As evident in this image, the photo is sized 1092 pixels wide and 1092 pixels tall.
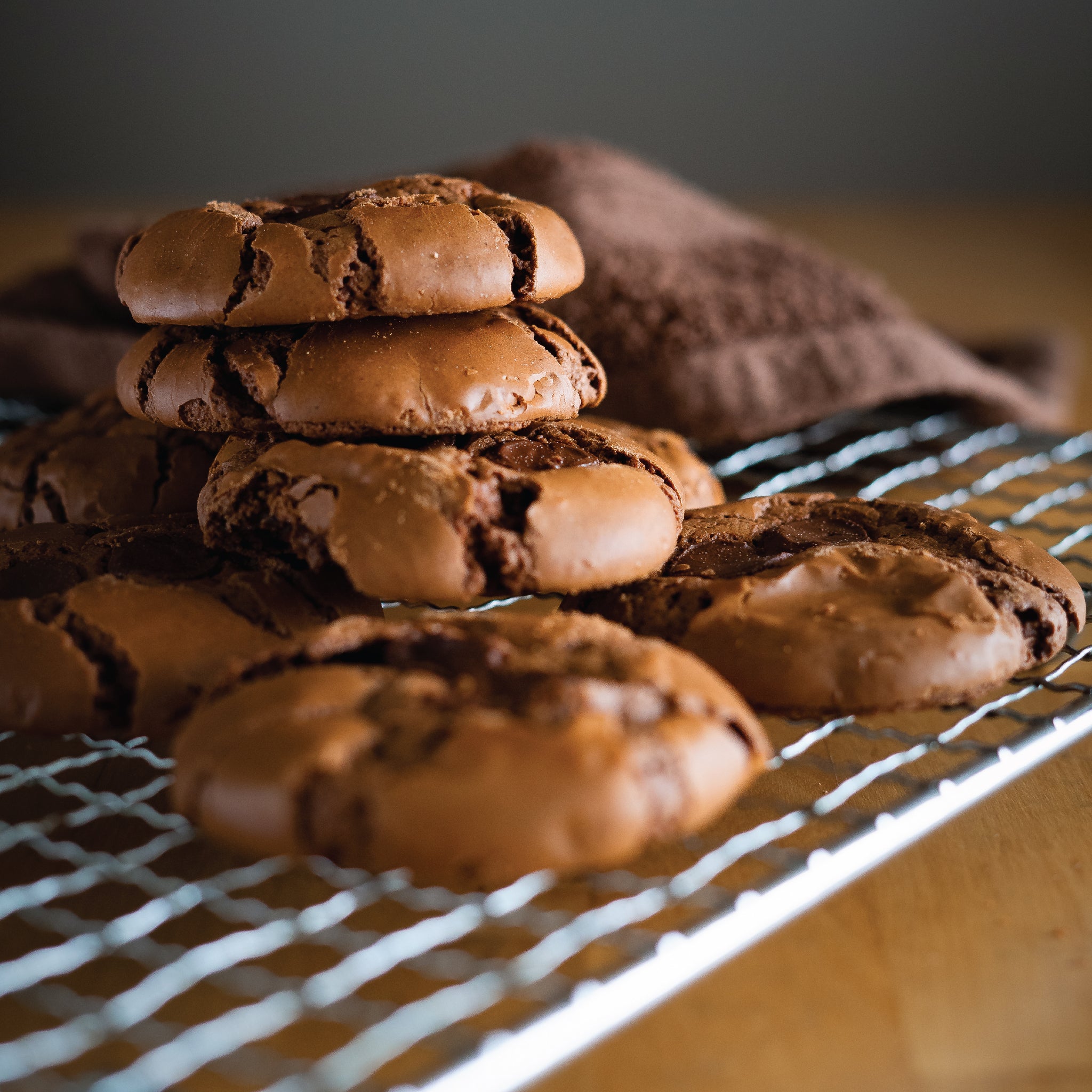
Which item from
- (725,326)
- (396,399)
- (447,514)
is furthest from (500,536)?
(725,326)

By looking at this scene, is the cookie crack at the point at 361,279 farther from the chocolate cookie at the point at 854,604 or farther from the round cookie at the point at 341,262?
the chocolate cookie at the point at 854,604

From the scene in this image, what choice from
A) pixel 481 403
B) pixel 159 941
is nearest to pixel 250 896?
pixel 159 941

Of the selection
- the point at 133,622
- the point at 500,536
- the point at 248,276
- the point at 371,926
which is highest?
the point at 248,276

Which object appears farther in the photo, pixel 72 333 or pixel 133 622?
pixel 72 333

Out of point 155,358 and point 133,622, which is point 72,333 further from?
point 133,622

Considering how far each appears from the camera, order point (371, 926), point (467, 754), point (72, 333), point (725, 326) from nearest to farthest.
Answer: point (467, 754) → point (371, 926) → point (725, 326) → point (72, 333)

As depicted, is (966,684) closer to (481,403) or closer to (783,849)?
(783,849)

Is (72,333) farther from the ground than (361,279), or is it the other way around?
(361,279)
